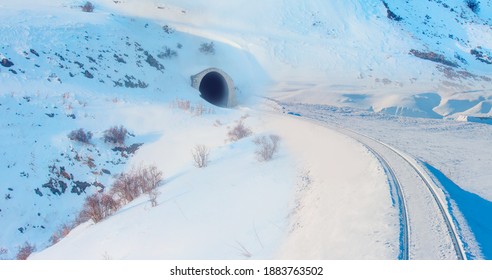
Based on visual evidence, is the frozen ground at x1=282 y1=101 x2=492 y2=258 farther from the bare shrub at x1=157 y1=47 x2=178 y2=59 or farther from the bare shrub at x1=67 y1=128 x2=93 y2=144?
the bare shrub at x1=67 y1=128 x2=93 y2=144

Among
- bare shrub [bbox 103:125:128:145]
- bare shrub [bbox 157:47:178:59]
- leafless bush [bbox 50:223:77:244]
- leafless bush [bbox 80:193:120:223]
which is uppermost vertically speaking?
bare shrub [bbox 157:47:178:59]

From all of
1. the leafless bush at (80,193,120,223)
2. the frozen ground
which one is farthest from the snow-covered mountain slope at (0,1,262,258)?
the frozen ground

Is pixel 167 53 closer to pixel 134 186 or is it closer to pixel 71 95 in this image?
pixel 71 95

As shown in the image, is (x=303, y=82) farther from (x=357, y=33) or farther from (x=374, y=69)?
(x=357, y=33)

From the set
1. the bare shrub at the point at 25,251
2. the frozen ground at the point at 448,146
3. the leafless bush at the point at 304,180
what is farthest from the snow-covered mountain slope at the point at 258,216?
the frozen ground at the point at 448,146

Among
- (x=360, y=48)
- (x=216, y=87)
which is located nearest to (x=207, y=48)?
(x=216, y=87)

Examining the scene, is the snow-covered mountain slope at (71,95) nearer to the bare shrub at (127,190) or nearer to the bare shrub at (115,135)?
the bare shrub at (115,135)
